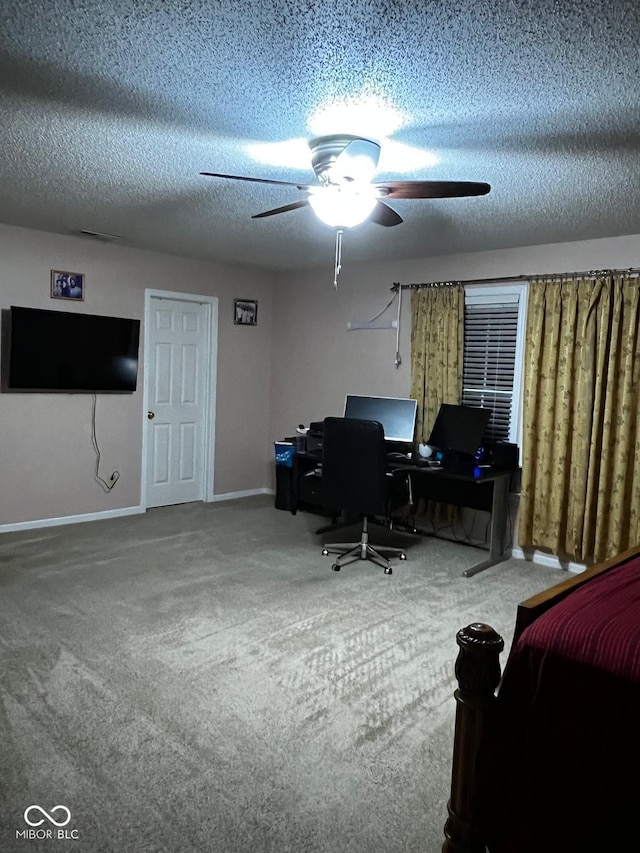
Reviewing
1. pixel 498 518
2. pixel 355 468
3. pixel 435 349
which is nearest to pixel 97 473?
pixel 355 468

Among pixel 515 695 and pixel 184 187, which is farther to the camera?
pixel 184 187

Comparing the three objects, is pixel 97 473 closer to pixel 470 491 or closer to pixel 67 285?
pixel 67 285

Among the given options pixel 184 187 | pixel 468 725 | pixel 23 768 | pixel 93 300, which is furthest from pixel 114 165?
pixel 468 725

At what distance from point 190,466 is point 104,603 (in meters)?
2.71

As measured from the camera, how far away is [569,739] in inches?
62.3

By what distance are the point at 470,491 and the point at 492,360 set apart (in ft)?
3.52

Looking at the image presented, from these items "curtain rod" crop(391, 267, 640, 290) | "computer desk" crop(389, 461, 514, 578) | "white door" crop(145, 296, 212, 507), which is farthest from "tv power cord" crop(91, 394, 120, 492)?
"curtain rod" crop(391, 267, 640, 290)

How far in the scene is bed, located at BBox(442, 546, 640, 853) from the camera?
5.01ft

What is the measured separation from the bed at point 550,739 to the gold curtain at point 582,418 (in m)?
2.76

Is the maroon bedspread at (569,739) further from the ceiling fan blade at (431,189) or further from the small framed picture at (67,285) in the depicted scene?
the small framed picture at (67,285)

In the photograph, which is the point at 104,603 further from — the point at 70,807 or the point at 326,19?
the point at 326,19

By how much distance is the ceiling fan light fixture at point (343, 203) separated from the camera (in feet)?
9.20

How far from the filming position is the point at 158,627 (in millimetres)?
3275

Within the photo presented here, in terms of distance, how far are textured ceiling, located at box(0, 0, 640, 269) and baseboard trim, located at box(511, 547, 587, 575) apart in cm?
238
